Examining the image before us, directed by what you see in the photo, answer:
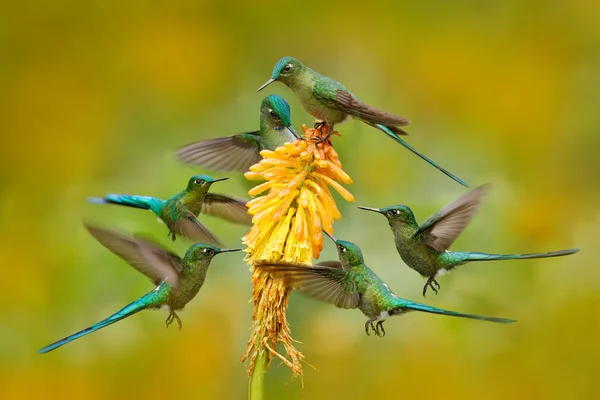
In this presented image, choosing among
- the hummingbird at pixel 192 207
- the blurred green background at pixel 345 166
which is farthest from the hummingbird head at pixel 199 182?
the blurred green background at pixel 345 166

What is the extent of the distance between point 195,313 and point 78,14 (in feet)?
8.13

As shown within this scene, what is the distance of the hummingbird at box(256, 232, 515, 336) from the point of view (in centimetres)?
223

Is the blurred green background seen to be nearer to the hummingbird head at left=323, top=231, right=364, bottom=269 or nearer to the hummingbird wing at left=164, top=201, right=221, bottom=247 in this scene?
the hummingbird wing at left=164, top=201, right=221, bottom=247

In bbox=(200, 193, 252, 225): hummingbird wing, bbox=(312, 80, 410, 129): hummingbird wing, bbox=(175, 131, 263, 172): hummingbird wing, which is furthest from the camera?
bbox=(175, 131, 263, 172): hummingbird wing

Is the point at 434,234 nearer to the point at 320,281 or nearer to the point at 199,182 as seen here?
the point at 320,281

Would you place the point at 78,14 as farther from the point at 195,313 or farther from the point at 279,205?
the point at 279,205

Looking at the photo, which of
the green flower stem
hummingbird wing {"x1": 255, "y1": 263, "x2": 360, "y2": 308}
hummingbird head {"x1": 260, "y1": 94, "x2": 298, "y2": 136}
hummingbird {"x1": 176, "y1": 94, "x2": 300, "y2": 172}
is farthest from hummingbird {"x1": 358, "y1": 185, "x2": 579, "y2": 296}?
hummingbird {"x1": 176, "y1": 94, "x2": 300, "y2": 172}

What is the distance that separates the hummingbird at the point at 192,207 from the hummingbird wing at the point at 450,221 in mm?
656

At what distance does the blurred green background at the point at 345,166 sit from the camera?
4969 mm

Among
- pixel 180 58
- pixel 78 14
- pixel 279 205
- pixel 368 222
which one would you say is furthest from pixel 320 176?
pixel 78 14

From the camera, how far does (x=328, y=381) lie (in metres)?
4.96

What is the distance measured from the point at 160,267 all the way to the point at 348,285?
22.6 inches

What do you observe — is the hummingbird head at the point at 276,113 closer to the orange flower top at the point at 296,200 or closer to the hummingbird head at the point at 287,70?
the hummingbird head at the point at 287,70

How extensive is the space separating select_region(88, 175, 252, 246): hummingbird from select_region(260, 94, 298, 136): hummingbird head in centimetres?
27
